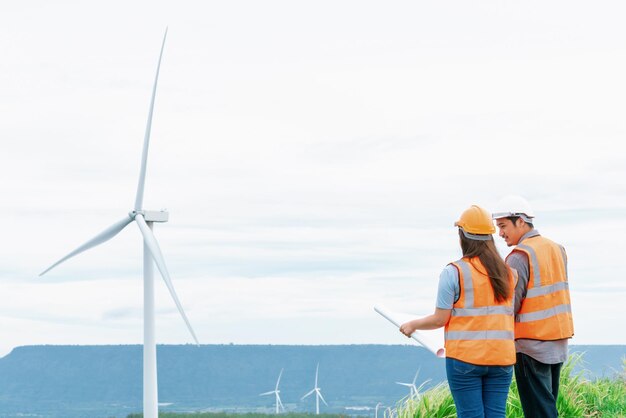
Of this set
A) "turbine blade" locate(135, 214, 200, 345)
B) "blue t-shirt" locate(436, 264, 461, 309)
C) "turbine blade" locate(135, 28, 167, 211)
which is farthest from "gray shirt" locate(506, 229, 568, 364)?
"turbine blade" locate(135, 28, 167, 211)

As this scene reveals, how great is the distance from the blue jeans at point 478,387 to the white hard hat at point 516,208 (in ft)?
5.37

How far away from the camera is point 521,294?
26.7ft

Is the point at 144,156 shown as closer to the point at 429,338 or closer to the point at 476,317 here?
the point at 429,338

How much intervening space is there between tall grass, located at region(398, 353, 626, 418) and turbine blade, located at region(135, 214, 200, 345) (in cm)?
293

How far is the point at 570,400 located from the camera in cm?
1232

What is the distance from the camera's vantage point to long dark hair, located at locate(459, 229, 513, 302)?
22.9ft

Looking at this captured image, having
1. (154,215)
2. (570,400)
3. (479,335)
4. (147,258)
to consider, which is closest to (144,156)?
(154,215)

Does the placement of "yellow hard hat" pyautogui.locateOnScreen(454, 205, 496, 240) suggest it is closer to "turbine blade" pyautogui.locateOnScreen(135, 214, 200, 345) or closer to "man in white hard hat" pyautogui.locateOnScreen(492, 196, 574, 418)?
"man in white hard hat" pyautogui.locateOnScreen(492, 196, 574, 418)

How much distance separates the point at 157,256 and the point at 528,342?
6906 millimetres

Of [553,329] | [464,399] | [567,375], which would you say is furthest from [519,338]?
[567,375]

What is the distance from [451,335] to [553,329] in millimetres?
1598

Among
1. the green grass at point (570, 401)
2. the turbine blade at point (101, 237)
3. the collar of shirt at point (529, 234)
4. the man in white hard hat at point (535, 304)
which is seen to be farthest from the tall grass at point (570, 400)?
the turbine blade at point (101, 237)

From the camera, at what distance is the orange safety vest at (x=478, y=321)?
22.8ft

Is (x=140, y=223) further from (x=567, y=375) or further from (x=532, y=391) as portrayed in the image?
(x=532, y=391)
